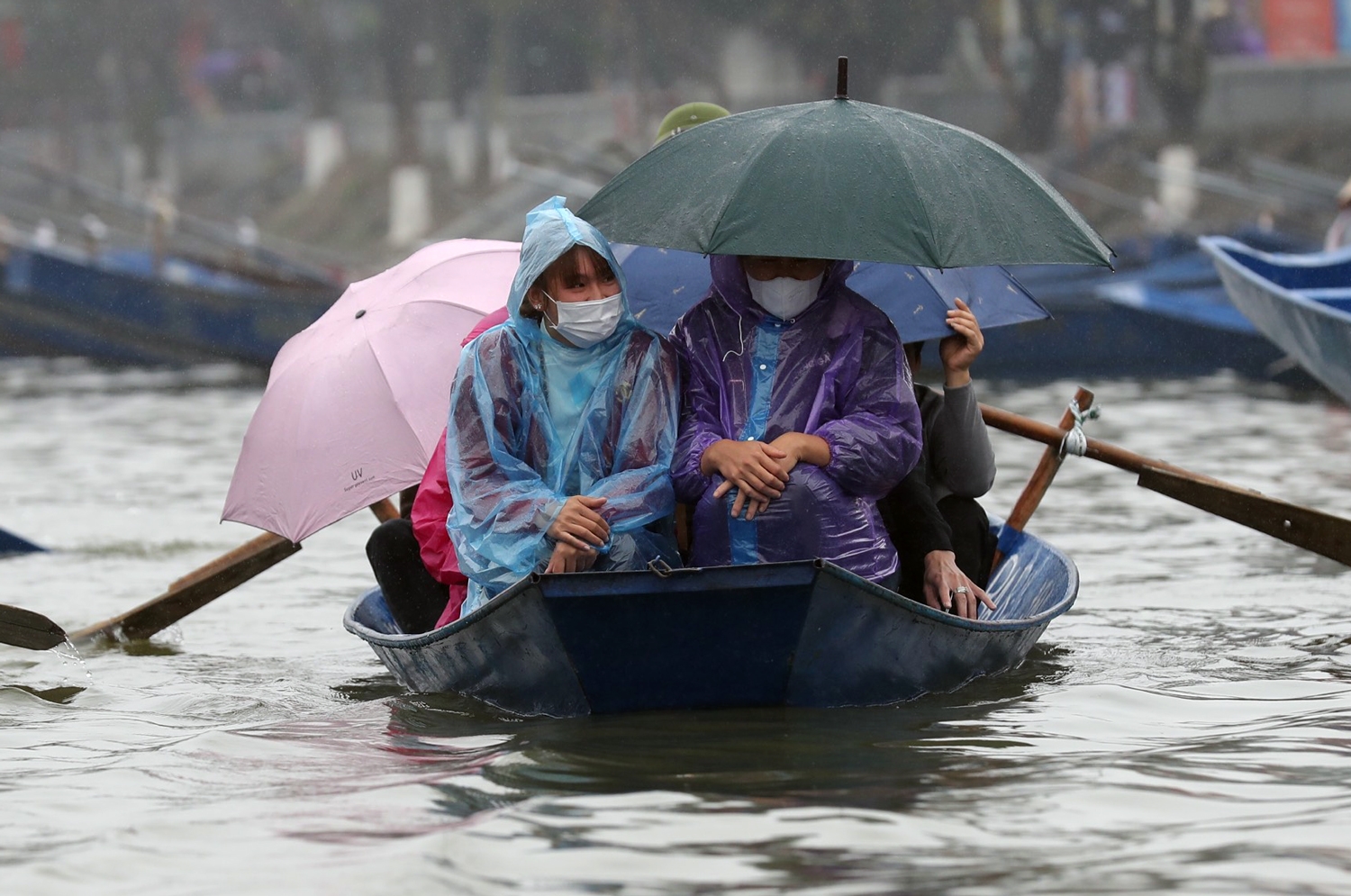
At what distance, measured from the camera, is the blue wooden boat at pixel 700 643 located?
4.32 m

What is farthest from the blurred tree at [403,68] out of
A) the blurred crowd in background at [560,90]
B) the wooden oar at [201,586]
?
the wooden oar at [201,586]

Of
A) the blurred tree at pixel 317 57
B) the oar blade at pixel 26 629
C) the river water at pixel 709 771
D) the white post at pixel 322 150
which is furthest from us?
the white post at pixel 322 150

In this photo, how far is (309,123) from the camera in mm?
41062

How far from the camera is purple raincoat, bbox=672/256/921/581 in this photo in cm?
455

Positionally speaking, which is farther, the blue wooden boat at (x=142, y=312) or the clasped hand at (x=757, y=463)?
the blue wooden boat at (x=142, y=312)

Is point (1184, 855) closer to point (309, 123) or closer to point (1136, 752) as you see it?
point (1136, 752)

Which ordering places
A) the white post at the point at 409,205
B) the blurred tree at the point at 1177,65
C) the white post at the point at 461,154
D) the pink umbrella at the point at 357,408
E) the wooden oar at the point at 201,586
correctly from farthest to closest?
the white post at the point at 461,154 → the white post at the point at 409,205 → the blurred tree at the point at 1177,65 → the wooden oar at the point at 201,586 → the pink umbrella at the point at 357,408

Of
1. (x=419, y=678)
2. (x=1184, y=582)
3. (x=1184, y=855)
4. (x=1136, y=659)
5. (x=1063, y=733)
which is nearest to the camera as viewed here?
(x=1184, y=855)

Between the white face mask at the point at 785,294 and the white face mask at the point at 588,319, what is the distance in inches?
13.3

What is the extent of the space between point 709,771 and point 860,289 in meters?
1.72

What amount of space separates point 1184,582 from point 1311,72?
24.2m

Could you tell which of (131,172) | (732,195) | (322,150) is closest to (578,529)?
(732,195)

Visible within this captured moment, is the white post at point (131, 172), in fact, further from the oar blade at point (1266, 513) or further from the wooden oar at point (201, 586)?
the oar blade at point (1266, 513)

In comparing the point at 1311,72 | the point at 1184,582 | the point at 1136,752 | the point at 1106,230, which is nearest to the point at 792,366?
the point at 1136,752
